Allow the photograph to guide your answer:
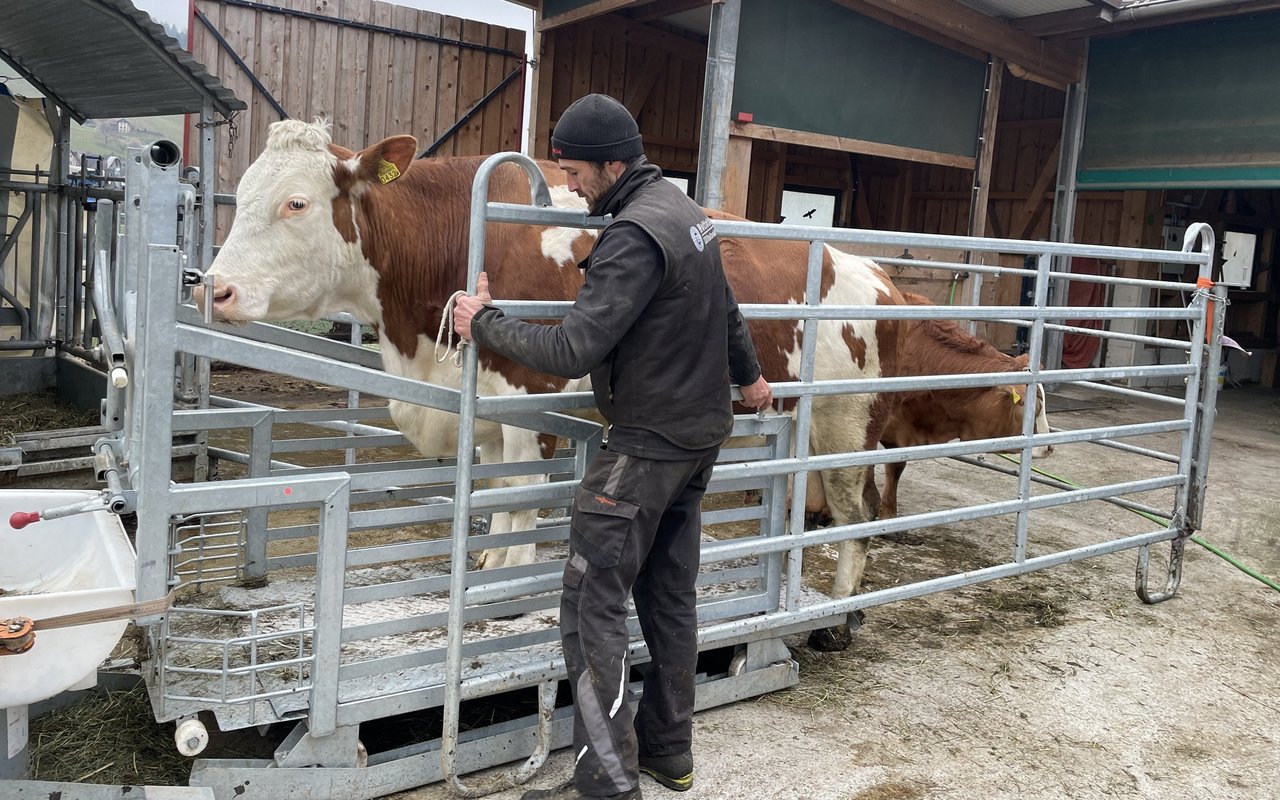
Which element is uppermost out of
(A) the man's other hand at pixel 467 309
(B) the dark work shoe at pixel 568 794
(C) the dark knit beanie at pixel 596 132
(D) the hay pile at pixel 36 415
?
(C) the dark knit beanie at pixel 596 132

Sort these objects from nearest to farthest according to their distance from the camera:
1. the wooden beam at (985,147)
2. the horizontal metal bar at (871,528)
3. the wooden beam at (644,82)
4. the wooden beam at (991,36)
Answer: the horizontal metal bar at (871,528) < the wooden beam at (991,36) < the wooden beam at (985,147) < the wooden beam at (644,82)

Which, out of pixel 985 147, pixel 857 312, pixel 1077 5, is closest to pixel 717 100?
pixel 985 147

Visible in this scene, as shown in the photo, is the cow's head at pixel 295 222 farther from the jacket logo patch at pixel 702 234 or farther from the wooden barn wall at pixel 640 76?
the wooden barn wall at pixel 640 76

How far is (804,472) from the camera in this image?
3.64 meters

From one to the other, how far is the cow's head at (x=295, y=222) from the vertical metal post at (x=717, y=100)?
4730mm

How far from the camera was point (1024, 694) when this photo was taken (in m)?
4.01

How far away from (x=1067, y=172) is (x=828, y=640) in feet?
32.3

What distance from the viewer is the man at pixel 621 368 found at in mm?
2658

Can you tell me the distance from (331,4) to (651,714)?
859 centimetres

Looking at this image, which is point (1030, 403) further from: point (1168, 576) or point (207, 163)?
point (207, 163)

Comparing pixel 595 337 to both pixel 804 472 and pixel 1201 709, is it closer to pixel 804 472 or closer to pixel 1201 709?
pixel 804 472

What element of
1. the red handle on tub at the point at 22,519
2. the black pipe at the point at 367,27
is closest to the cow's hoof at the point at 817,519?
the red handle on tub at the point at 22,519

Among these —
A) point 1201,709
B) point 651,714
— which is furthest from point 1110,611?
point 651,714

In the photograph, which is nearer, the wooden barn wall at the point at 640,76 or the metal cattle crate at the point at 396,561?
the metal cattle crate at the point at 396,561
